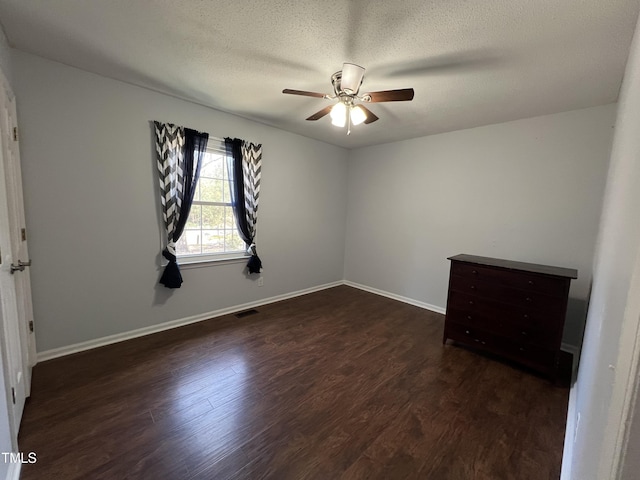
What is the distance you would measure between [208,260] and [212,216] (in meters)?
0.54

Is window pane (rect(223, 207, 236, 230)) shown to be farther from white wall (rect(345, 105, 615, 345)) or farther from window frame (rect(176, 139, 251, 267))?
white wall (rect(345, 105, 615, 345))

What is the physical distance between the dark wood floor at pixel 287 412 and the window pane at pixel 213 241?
1.00 m

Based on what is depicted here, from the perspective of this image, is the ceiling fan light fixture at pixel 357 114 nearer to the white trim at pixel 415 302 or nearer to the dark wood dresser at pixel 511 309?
the dark wood dresser at pixel 511 309

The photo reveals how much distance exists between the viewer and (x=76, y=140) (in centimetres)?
232

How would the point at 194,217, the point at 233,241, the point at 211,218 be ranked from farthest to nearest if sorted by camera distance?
the point at 233,241 < the point at 211,218 < the point at 194,217

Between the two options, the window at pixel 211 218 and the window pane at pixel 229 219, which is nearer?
the window at pixel 211 218

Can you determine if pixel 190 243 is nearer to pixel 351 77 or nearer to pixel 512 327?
pixel 351 77

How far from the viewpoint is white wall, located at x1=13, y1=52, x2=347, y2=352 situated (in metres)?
2.19

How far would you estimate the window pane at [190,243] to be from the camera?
3101mm

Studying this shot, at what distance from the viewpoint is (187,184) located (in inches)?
116

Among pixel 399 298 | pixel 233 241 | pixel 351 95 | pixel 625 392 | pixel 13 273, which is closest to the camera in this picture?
pixel 625 392

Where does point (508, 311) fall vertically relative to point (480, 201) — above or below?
below

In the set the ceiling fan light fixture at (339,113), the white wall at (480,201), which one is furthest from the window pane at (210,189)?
the white wall at (480,201)

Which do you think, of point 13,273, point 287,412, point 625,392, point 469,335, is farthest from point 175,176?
point 469,335
